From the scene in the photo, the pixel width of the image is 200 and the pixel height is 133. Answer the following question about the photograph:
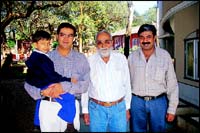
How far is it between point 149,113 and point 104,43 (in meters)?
0.65

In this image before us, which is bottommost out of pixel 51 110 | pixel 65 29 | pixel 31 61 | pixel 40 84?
pixel 51 110

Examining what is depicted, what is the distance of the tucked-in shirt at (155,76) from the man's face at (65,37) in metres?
0.68

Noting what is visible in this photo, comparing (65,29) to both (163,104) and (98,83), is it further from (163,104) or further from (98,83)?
(163,104)

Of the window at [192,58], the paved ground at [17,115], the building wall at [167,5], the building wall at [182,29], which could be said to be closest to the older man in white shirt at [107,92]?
the paved ground at [17,115]

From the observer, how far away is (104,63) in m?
2.26

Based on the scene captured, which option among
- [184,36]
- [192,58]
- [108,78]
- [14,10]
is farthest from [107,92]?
[184,36]

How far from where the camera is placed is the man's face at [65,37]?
1.90 m

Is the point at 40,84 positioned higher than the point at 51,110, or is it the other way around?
the point at 40,84

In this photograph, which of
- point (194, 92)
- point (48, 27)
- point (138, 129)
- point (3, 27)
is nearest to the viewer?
point (138, 129)

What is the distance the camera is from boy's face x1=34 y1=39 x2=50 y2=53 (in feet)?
6.27

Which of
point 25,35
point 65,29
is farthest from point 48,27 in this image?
point 65,29

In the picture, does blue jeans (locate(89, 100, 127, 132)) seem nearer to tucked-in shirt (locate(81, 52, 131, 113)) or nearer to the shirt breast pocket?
tucked-in shirt (locate(81, 52, 131, 113))

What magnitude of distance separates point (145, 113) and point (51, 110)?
83 cm

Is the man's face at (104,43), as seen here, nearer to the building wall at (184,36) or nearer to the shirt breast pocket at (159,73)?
the shirt breast pocket at (159,73)
